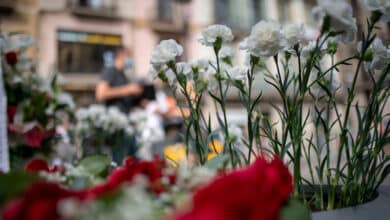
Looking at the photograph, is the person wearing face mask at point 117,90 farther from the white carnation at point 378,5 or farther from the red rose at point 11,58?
the white carnation at point 378,5

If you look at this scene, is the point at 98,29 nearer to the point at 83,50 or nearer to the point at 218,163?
the point at 83,50

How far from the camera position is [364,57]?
0.39 m

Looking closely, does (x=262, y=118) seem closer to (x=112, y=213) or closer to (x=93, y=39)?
(x=112, y=213)

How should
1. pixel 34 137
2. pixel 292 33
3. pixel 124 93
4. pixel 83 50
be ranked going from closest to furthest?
pixel 292 33 < pixel 34 137 < pixel 124 93 < pixel 83 50

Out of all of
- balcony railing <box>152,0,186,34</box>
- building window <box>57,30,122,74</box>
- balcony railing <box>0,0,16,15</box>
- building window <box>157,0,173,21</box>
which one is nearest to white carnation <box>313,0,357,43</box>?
building window <box>57,30,122,74</box>

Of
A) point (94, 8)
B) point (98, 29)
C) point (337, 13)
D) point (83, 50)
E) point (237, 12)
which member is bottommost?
point (337, 13)

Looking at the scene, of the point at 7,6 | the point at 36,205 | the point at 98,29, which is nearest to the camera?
the point at 36,205

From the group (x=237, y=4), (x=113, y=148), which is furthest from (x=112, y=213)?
(x=237, y=4)

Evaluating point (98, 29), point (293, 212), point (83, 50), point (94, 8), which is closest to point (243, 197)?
point (293, 212)

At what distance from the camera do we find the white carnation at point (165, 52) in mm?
410

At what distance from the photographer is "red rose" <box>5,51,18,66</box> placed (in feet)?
2.82

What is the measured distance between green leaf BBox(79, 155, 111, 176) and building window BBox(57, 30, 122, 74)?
5.82m

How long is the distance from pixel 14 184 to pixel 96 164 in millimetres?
102

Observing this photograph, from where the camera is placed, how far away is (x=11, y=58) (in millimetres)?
866
